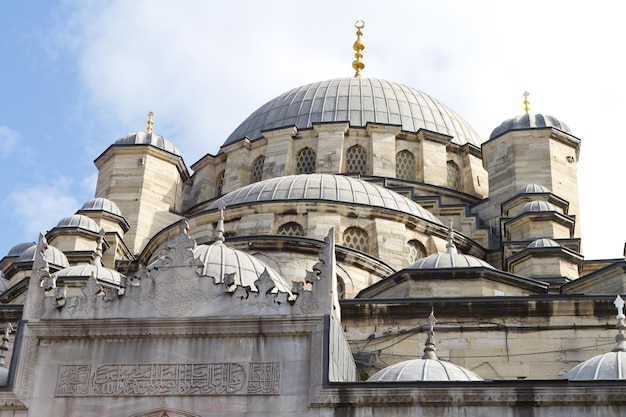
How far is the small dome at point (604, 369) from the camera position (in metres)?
19.1

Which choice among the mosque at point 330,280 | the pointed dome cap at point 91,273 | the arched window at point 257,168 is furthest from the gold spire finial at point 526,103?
the pointed dome cap at point 91,273

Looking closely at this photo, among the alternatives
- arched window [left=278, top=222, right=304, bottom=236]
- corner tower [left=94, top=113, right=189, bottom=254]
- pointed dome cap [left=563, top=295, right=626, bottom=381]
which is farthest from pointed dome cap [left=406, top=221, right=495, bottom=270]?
corner tower [left=94, top=113, right=189, bottom=254]

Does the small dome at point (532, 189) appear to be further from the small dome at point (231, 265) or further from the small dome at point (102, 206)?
the small dome at point (231, 265)


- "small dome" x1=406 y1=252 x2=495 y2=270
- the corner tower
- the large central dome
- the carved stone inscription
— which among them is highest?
the large central dome

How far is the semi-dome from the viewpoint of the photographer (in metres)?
33.2

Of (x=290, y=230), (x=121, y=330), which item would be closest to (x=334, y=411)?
(x=121, y=330)

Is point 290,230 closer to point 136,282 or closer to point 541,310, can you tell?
point 541,310

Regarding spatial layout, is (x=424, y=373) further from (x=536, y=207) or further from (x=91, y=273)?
(x=536, y=207)

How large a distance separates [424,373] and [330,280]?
2.32m

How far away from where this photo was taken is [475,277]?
1081 inches

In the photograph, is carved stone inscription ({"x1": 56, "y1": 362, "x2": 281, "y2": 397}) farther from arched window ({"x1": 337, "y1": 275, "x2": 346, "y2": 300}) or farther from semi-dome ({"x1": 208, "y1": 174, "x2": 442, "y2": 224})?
semi-dome ({"x1": 208, "y1": 174, "x2": 442, "y2": 224})

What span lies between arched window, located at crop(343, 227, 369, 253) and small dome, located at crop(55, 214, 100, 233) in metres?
7.98

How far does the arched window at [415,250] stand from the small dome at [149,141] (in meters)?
13.1

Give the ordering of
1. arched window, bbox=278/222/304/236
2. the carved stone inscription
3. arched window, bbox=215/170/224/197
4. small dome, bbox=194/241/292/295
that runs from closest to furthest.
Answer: the carved stone inscription < small dome, bbox=194/241/292/295 < arched window, bbox=278/222/304/236 < arched window, bbox=215/170/224/197
